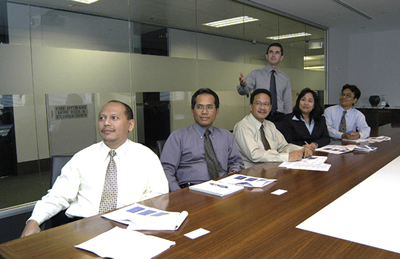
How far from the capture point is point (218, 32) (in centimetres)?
553

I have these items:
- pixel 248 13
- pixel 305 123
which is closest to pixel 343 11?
pixel 248 13

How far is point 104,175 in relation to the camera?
1881mm

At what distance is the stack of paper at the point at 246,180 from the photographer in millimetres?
1932

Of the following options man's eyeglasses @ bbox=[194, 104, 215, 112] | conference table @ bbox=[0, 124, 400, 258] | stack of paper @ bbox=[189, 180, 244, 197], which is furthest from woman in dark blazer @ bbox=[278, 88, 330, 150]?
stack of paper @ bbox=[189, 180, 244, 197]

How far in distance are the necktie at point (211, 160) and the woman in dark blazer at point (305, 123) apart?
1321mm

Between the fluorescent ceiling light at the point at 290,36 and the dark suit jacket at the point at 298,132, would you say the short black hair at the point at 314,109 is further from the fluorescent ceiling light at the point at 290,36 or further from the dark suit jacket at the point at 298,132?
the fluorescent ceiling light at the point at 290,36

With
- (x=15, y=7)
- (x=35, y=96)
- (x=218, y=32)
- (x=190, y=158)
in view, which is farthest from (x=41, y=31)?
(x=218, y=32)

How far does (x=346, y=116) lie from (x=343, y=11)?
3860 millimetres

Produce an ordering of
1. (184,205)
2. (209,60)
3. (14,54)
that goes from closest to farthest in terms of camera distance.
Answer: (184,205)
(14,54)
(209,60)

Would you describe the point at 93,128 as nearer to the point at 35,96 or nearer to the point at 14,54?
the point at 35,96

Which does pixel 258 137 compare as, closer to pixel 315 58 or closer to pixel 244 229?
pixel 244 229

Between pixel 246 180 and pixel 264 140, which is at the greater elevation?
pixel 264 140

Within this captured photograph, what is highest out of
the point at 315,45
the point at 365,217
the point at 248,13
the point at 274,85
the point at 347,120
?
the point at 248,13

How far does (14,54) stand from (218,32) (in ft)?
10.5
